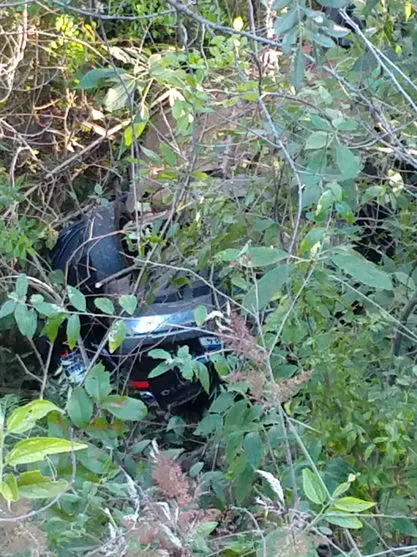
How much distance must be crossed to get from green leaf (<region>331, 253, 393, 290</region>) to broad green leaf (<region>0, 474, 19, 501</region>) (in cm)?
66

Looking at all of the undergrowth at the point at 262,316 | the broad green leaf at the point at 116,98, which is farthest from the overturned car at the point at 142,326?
the broad green leaf at the point at 116,98

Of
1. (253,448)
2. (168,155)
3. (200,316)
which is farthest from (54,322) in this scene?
(168,155)

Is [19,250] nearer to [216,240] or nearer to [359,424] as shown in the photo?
[216,240]

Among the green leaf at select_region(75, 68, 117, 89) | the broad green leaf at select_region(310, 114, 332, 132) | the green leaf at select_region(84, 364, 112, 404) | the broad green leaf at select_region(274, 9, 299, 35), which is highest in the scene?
the broad green leaf at select_region(274, 9, 299, 35)

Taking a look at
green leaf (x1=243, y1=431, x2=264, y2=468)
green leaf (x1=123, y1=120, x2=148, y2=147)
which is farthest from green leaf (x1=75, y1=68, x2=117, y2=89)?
green leaf (x1=243, y1=431, x2=264, y2=468)

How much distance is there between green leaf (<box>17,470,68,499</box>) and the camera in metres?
1.07

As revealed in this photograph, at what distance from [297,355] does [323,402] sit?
0.16 m

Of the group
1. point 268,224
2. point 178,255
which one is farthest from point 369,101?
point 178,255

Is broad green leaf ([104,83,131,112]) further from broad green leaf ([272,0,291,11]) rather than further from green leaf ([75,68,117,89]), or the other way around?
broad green leaf ([272,0,291,11])

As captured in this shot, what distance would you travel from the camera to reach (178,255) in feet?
7.64

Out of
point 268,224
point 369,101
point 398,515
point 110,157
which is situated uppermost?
point 369,101

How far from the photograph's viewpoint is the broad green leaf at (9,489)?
977mm

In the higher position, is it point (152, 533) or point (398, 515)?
point (152, 533)

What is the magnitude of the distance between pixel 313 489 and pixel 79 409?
24.6 inches
